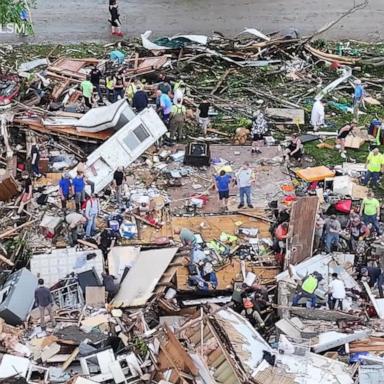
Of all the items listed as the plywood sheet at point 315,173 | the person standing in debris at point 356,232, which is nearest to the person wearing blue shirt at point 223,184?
the plywood sheet at point 315,173

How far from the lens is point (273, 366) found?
15.8m

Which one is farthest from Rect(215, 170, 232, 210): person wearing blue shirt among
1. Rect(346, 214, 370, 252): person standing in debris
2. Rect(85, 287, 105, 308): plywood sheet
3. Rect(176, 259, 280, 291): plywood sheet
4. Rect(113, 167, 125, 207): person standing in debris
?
Rect(85, 287, 105, 308): plywood sheet

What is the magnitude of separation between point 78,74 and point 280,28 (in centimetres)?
818

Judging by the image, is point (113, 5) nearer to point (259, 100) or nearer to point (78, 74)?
point (78, 74)

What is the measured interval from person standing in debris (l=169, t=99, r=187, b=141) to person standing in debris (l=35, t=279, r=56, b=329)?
7885 millimetres

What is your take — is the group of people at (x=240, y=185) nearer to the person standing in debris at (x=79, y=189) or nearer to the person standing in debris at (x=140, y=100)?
the person standing in debris at (x=79, y=189)

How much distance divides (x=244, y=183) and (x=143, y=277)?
3915mm

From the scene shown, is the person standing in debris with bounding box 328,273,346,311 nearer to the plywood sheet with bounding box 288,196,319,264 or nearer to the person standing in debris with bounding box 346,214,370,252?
the plywood sheet with bounding box 288,196,319,264

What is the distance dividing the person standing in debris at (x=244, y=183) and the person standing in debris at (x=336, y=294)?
3917mm

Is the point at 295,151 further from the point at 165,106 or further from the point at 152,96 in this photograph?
the point at 152,96

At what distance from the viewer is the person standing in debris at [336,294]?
17.5m

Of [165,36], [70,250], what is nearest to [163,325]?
[70,250]

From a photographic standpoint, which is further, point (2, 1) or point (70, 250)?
point (2, 1)

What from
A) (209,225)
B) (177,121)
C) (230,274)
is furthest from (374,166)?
(177,121)
